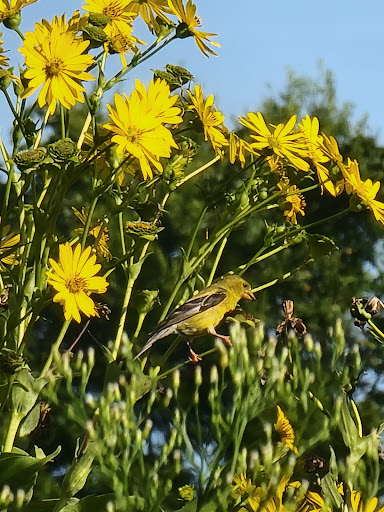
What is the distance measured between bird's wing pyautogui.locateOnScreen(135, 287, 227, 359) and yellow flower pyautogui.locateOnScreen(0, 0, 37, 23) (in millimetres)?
575

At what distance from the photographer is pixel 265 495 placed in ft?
4.22

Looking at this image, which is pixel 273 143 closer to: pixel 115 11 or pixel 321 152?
pixel 321 152

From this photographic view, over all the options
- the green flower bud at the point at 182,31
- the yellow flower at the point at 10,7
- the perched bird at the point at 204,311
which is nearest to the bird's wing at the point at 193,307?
the perched bird at the point at 204,311

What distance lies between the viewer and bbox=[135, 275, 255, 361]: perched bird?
1793 mm

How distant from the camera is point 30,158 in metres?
1.59

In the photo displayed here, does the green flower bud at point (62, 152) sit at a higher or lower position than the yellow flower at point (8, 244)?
higher

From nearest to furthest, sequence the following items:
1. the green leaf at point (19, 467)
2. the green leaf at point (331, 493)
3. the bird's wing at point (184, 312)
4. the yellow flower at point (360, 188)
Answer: the green leaf at point (331, 493)
the green leaf at point (19, 467)
the bird's wing at point (184, 312)
the yellow flower at point (360, 188)

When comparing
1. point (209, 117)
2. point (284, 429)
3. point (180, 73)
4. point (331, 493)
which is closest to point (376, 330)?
point (284, 429)

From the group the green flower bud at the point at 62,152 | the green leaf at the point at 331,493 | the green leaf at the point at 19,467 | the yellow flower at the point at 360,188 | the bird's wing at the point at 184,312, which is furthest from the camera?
the yellow flower at the point at 360,188

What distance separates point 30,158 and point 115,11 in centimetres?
32

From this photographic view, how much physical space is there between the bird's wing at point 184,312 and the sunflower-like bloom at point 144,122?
268mm

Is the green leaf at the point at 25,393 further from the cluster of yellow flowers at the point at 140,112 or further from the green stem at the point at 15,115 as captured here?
the green stem at the point at 15,115

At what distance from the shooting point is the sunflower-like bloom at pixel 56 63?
1635 mm

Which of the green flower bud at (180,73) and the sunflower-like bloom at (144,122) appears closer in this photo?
the sunflower-like bloom at (144,122)
